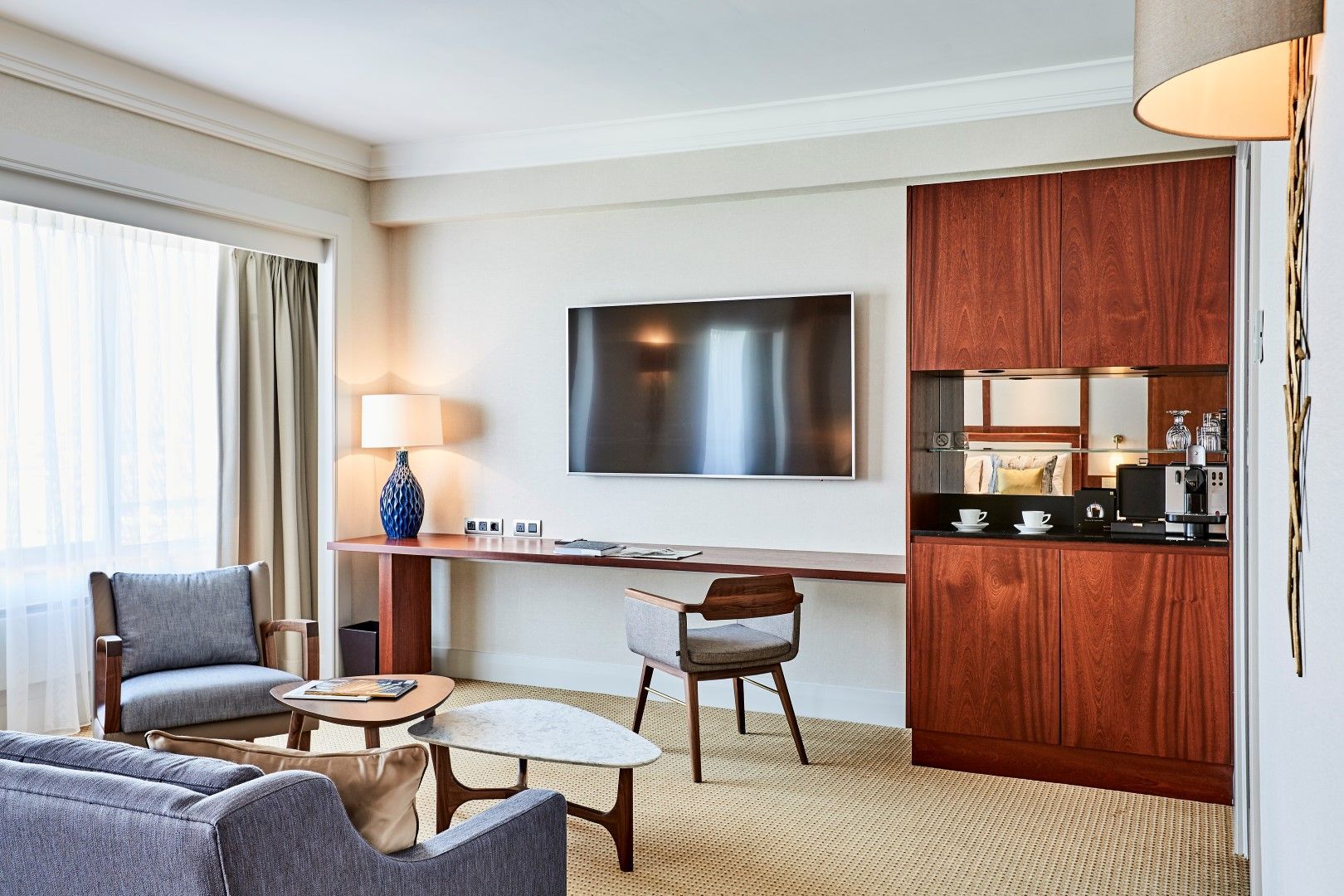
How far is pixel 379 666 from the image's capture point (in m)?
5.27

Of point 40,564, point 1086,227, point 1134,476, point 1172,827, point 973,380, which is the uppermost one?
point 1086,227

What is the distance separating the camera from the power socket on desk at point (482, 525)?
A: 5.57 metres

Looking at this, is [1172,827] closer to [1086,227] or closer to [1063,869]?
[1063,869]

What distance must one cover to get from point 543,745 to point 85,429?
2777 millimetres

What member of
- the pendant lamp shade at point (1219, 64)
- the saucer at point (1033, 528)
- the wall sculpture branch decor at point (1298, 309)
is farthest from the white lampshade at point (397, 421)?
the wall sculpture branch decor at point (1298, 309)

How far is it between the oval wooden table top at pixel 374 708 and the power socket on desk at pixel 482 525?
2.01 m

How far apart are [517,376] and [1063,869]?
138 inches

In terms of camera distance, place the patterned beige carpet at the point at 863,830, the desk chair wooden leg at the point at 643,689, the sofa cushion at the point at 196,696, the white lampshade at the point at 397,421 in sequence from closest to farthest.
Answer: the patterned beige carpet at the point at 863,830 < the sofa cushion at the point at 196,696 < the desk chair wooden leg at the point at 643,689 < the white lampshade at the point at 397,421

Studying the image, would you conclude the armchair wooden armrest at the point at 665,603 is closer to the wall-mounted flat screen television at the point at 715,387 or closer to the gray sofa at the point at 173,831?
the wall-mounted flat screen television at the point at 715,387

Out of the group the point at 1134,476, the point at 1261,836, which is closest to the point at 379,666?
the point at 1134,476

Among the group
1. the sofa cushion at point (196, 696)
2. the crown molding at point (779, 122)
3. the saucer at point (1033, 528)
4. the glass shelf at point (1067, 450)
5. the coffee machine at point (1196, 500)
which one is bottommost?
the sofa cushion at point (196, 696)

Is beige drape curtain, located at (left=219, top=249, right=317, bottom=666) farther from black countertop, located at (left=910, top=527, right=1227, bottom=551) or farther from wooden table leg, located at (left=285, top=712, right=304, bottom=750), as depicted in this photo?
black countertop, located at (left=910, top=527, right=1227, bottom=551)

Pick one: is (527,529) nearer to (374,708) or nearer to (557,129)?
(557,129)

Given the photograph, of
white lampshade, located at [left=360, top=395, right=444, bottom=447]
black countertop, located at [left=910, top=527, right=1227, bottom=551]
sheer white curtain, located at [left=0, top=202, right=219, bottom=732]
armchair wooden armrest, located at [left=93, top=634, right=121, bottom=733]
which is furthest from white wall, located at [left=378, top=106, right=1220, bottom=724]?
armchair wooden armrest, located at [left=93, top=634, right=121, bottom=733]
